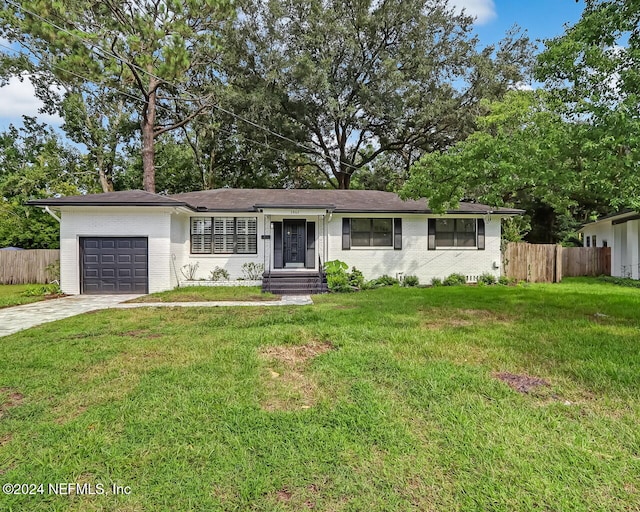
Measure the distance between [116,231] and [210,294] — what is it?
12.6 feet

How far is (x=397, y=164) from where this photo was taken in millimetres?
26109

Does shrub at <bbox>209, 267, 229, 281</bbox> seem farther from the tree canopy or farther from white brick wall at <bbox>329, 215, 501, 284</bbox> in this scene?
the tree canopy

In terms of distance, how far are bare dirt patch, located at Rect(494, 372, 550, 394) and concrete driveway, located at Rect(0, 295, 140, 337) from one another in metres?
7.85

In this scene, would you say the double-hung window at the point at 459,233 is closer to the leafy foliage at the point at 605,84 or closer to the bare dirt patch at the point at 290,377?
the leafy foliage at the point at 605,84

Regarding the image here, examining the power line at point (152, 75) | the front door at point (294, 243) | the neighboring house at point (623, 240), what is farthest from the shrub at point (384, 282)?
the power line at point (152, 75)

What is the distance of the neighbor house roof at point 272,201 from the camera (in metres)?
11.3

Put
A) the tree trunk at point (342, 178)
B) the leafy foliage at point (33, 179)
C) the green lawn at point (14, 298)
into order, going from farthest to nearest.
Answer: the tree trunk at point (342, 178), the leafy foliage at point (33, 179), the green lawn at point (14, 298)

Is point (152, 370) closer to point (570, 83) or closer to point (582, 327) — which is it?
point (582, 327)

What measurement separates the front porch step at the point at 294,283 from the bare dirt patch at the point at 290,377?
20.9 ft

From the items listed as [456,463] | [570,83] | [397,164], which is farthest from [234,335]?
[397,164]

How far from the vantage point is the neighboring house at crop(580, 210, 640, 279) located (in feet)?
48.1

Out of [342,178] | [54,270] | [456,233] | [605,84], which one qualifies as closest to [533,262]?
[456,233]

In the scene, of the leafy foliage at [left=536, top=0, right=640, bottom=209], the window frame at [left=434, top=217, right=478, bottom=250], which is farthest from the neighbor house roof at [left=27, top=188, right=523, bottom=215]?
the leafy foliage at [left=536, top=0, right=640, bottom=209]

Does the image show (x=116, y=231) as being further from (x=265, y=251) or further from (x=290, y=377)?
(x=290, y=377)
